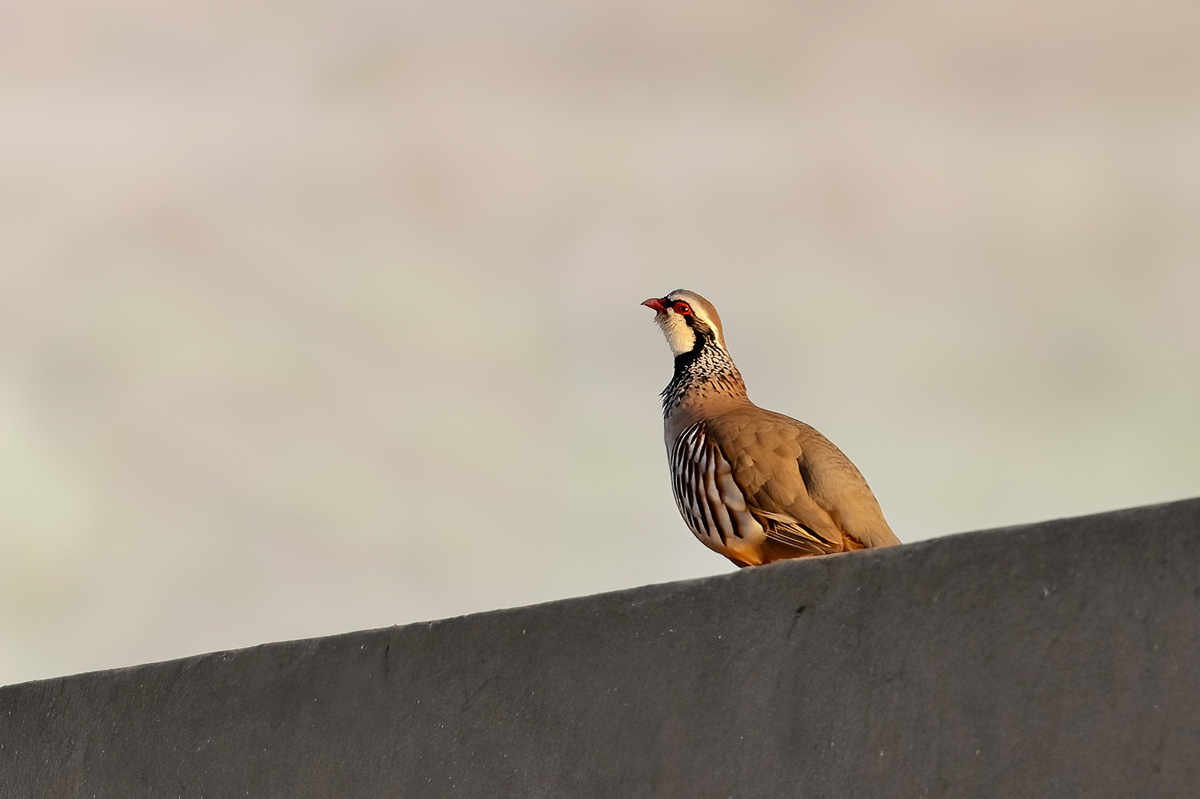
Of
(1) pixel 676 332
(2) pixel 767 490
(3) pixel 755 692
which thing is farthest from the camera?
(1) pixel 676 332

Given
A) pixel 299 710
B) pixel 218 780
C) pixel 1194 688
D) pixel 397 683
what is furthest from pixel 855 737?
pixel 218 780

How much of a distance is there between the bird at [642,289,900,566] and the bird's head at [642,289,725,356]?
48 cm

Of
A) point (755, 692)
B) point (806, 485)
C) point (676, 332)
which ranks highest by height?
point (676, 332)

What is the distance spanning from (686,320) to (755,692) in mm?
2303

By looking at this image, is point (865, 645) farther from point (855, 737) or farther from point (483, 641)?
point (483, 641)

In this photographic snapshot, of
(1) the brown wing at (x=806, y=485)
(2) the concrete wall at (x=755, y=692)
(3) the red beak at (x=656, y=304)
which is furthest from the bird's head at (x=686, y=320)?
(2) the concrete wall at (x=755, y=692)

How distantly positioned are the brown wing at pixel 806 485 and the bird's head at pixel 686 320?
30.6 inches

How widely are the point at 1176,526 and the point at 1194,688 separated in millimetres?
175

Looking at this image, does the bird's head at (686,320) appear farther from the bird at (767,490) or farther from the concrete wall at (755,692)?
the concrete wall at (755,692)

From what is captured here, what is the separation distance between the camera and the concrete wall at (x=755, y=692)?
4.77 feet

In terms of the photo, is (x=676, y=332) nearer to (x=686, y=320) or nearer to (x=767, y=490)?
(x=686, y=320)

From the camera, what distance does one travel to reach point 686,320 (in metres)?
3.95

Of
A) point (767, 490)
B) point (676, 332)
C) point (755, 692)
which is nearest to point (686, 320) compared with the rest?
point (676, 332)

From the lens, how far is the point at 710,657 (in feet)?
5.93
